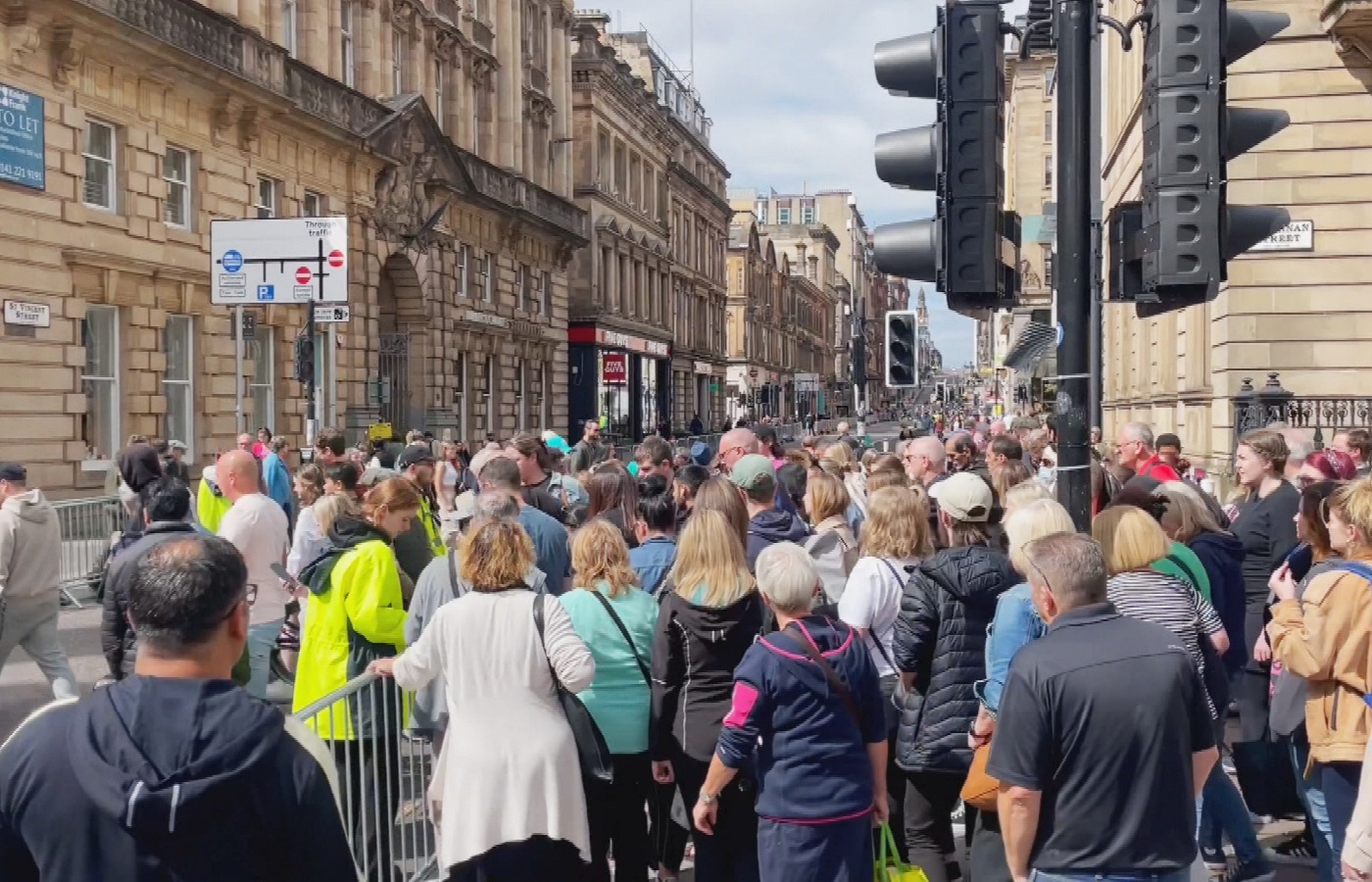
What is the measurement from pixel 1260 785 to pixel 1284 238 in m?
12.4

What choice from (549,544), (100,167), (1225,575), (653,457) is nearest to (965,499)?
(1225,575)

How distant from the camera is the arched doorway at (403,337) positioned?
104ft

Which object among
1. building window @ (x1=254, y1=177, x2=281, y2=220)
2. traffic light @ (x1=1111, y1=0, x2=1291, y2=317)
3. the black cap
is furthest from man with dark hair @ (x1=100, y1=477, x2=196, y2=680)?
building window @ (x1=254, y1=177, x2=281, y2=220)

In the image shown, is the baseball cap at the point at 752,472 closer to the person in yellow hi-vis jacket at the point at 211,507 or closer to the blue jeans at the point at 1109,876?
the blue jeans at the point at 1109,876

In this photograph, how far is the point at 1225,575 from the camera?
634 cm

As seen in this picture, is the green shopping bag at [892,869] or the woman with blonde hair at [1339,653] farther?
the green shopping bag at [892,869]

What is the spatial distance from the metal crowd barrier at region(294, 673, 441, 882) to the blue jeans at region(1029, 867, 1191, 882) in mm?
2873

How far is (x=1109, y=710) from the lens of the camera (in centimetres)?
353

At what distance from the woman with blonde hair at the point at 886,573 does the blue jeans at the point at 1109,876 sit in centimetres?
192

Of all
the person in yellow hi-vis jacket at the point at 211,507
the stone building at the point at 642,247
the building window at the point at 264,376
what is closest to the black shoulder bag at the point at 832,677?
the person in yellow hi-vis jacket at the point at 211,507

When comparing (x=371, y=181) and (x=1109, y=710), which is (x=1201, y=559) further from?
(x=371, y=181)

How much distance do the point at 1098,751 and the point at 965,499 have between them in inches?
77.9

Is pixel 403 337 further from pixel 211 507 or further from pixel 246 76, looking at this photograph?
pixel 211 507

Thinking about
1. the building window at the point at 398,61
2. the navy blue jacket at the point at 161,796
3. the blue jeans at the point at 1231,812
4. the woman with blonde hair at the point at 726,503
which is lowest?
the blue jeans at the point at 1231,812
